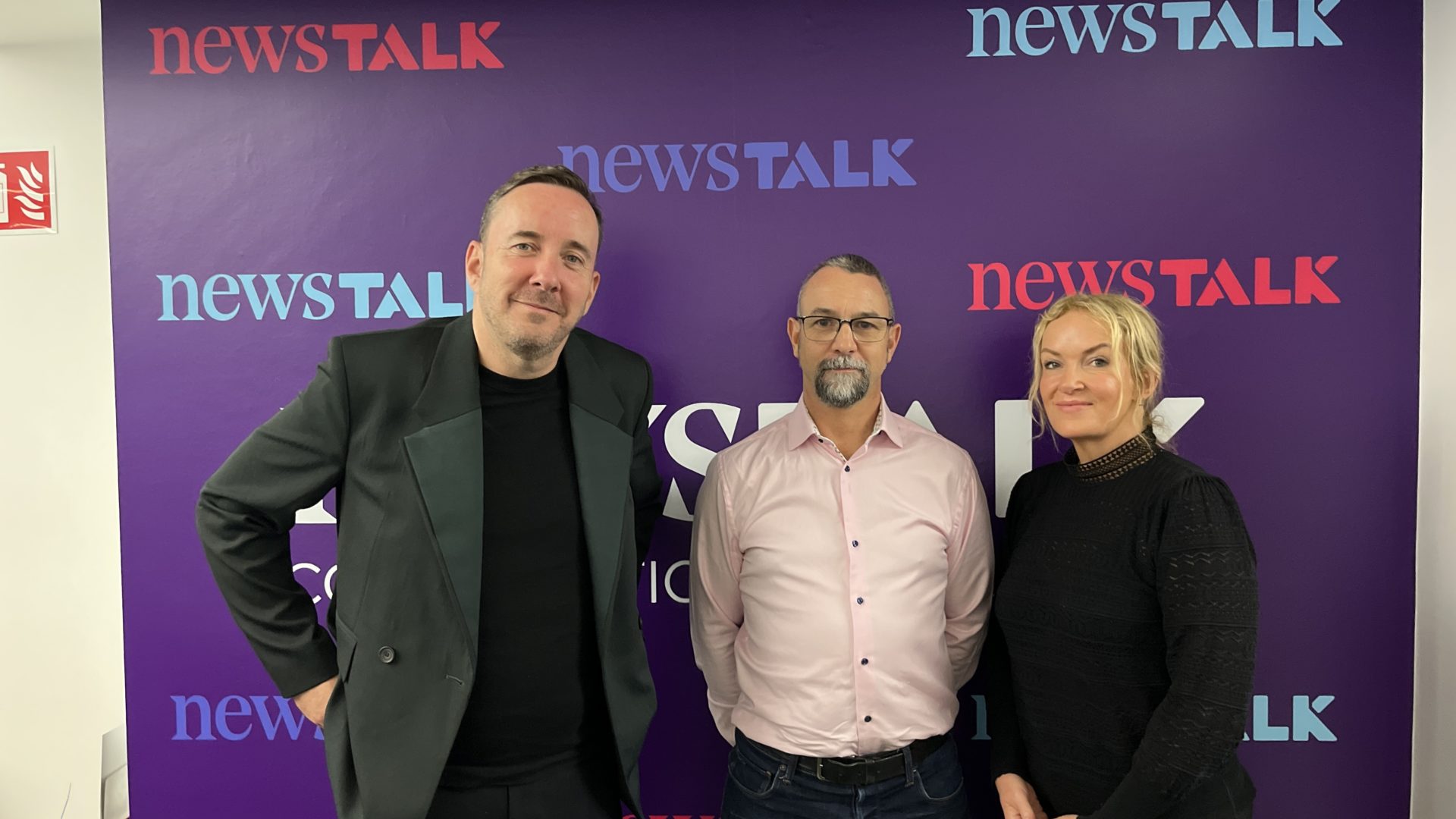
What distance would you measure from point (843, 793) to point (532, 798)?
667mm

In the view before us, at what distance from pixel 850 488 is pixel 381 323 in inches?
54.7

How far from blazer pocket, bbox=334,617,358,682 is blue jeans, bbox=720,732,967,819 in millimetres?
896

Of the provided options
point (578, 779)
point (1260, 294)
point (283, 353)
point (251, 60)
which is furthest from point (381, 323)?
point (1260, 294)

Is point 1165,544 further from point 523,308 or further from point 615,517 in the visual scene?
point 523,308

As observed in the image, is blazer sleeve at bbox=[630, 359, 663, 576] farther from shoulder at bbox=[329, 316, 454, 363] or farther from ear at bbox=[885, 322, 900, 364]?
ear at bbox=[885, 322, 900, 364]

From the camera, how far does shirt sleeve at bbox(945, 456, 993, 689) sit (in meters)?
2.00

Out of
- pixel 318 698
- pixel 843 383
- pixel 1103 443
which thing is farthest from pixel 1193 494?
pixel 318 698

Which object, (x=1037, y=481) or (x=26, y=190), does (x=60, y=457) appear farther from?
(x=1037, y=481)

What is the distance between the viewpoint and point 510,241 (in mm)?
1703

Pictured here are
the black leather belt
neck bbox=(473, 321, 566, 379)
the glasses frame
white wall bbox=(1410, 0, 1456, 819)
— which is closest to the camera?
neck bbox=(473, 321, 566, 379)

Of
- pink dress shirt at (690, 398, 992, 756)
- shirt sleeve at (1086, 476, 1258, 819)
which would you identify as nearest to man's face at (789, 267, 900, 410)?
pink dress shirt at (690, 398, 992, 756)

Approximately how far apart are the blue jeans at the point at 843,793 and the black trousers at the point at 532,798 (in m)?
0.37

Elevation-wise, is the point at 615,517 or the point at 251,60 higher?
the point at 251,60

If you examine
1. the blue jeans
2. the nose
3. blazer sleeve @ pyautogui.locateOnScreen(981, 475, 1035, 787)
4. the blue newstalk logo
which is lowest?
the blue jeans
